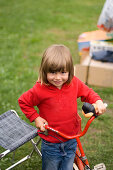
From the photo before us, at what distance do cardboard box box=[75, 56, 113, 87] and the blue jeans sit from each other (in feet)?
7.04

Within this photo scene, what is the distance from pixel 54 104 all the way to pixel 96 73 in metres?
2.30

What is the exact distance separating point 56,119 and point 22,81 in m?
2.46

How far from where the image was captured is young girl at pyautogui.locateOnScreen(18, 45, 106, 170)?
1927 millimetres

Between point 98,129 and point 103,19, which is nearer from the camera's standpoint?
point 98,129

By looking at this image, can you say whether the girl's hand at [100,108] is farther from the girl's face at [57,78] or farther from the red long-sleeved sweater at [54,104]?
the girl's face at [57,78]

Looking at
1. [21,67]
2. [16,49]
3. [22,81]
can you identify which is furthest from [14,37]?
[22,81]

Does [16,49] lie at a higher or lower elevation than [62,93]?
lower

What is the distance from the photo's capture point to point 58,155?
82.8 inches

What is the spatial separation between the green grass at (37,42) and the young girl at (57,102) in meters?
0.76

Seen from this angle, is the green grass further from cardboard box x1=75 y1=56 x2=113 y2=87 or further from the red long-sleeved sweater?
the red long-sleeved sweater

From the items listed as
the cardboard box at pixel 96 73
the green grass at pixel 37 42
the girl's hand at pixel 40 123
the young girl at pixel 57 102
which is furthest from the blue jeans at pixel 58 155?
the cardboard box at pixel 96 73

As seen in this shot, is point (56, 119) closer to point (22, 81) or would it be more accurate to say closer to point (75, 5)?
point (22, 81)

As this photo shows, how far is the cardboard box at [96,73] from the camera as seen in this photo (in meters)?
4.17

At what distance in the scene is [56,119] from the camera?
6.70ft
